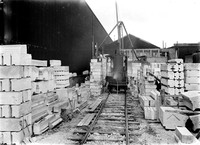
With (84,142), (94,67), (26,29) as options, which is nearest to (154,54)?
(94,67)

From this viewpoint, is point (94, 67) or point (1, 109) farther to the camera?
point (94, 67)

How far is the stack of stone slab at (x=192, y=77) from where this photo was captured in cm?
867

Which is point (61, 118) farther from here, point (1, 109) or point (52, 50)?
point (52, 50)

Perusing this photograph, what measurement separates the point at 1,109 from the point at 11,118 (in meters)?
0.35

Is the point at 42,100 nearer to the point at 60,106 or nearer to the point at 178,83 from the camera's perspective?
the point at 60,106

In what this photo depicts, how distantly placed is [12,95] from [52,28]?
7.86 metres

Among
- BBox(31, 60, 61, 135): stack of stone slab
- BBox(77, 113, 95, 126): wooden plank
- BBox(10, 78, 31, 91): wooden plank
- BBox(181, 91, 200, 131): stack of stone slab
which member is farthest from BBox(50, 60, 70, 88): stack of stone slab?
BBox(181, 91, 200, 131): stack of stone slab

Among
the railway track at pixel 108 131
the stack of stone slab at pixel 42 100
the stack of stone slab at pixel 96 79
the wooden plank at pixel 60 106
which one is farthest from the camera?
the stack of stone slab at pixel 96 79

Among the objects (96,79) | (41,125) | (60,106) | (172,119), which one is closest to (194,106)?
(172,119)

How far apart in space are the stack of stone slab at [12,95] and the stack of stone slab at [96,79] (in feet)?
32.6

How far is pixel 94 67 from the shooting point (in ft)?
52.7

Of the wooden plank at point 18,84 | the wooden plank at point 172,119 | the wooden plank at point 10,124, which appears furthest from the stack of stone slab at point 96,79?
the wooden plank at point 10,124

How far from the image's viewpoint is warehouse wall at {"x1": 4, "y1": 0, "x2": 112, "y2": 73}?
813 centimetres

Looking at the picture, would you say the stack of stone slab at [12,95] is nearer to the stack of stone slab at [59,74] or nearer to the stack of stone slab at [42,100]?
the stack of stone slab at [42,100]
